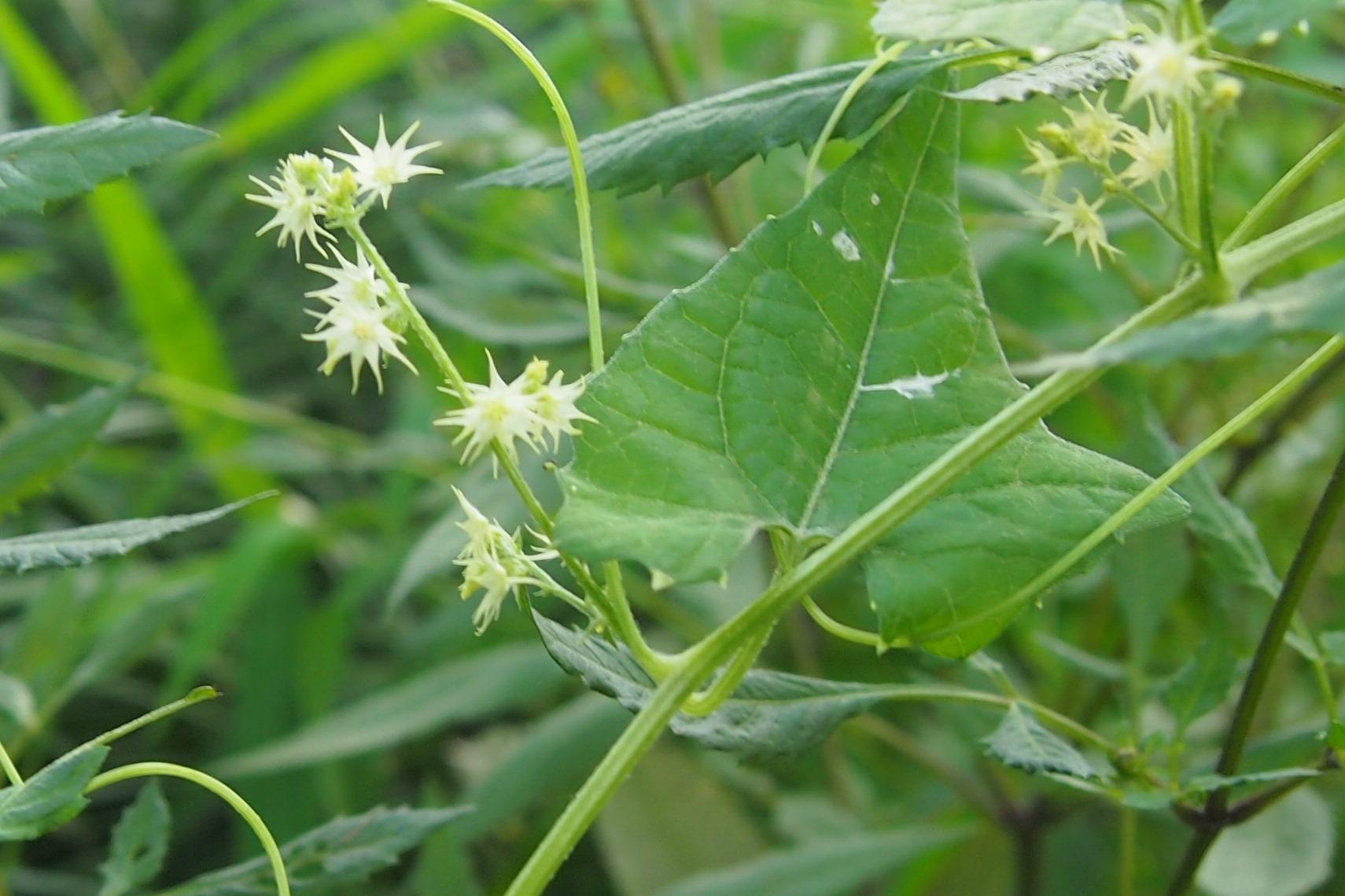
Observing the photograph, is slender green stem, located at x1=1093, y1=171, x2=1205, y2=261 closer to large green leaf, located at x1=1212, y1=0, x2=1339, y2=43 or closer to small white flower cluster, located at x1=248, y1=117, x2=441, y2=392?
large green leaf, located at x1=1212, y1=0, x2=1339, y2=43

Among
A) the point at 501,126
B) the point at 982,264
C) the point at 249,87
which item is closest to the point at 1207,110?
the point at 982,264

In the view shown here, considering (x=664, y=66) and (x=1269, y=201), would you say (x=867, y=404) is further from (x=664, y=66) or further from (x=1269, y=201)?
(x=664, y=66)

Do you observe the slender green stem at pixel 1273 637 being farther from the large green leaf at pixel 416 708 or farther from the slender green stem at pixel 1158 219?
the large green leaf at pixel 416 708

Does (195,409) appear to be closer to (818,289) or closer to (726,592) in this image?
(726,592)

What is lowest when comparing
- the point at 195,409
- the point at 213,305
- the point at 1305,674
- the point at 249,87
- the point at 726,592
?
the point at 1305,674

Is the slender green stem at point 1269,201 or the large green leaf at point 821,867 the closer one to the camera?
the slender green stem at point 1269,201

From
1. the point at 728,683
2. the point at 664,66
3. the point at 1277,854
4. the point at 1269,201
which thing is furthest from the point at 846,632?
the point at 664,66

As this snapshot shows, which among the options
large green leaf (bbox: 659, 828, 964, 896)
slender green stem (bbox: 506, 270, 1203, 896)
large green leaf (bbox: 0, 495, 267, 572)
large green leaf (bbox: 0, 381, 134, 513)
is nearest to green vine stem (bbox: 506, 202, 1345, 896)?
slender green stem (bbox: 506, 270, 1203, 896)

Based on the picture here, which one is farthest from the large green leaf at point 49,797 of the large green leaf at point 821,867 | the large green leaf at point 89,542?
the large green leaf at point 821,867
